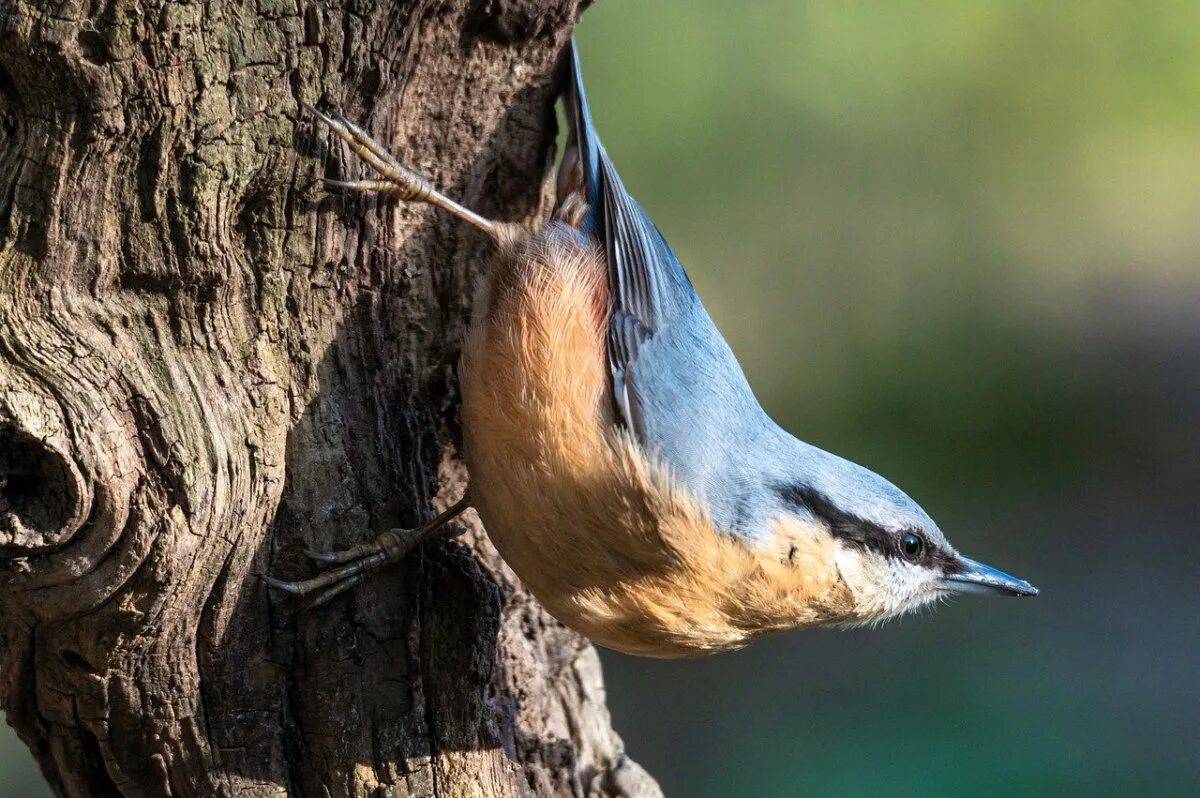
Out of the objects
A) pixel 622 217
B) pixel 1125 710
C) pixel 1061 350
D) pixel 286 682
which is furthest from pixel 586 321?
pixel 1061 350

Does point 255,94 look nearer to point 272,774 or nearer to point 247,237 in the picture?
point 247,237

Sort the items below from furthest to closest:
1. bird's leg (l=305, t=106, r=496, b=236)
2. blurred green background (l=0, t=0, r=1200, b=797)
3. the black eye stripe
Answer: blurred green background (l=0, t=0, r=1200, b=797) < the black eye stripe < bird's leg (l=305, t=106, r=496, b=236)

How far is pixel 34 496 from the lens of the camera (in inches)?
66.6

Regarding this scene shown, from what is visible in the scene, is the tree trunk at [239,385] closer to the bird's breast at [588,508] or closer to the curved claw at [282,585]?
the curved claw at [282,585]

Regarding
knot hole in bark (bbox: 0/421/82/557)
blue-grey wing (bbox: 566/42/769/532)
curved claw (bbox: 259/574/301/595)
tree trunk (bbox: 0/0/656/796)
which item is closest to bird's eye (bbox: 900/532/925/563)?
blue-grey wing (bbox: 566/42/769/532)

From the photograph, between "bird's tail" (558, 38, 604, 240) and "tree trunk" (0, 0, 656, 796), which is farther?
"bird's tail" (558, 38, 604, 240)

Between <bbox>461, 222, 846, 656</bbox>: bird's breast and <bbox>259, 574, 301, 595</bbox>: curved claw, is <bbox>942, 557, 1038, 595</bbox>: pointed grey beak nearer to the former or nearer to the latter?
<bbox>461, 222, 846, 656</bbox>: bird's breast

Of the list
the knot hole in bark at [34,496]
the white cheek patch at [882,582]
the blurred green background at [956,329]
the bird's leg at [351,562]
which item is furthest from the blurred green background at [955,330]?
the knot hole in bark at [34,496]

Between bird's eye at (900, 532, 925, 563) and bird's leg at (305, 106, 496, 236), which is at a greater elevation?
bird's leg at (305, 106, 496, 236)

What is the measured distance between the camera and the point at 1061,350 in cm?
593

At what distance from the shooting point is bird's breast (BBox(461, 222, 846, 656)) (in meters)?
2.10

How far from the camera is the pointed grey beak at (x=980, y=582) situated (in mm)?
2521

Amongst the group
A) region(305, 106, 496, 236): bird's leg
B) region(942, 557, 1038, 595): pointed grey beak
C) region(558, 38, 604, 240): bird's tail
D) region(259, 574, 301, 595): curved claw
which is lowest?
region(942, 557, 1038, 595): pointed grey beak

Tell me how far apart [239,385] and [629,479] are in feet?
2.43
